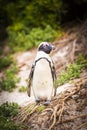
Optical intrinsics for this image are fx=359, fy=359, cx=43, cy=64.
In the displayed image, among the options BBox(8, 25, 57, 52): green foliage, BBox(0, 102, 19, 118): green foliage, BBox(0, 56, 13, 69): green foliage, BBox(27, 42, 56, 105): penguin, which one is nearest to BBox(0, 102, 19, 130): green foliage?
BBox(0, 102, 19, 118): green foliage

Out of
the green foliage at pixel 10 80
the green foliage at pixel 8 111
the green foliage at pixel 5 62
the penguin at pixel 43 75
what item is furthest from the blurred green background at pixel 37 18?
the green foliage at pixel 8 111

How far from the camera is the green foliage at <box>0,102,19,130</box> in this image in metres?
5.55

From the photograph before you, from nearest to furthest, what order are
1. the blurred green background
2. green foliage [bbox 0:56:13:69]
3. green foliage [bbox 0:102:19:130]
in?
green foliage [bbox 0:102:19:130]
green foliage [bbox 0:56:13:69]
the blurred green background

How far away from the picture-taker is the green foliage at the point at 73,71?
6.82 metres

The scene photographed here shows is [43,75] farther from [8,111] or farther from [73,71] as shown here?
[73,71]

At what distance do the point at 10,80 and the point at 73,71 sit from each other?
146 centimetres

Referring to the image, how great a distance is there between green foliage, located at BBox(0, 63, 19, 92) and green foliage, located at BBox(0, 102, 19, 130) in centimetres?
103

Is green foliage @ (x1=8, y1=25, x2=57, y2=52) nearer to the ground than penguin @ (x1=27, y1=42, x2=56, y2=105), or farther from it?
farther from it

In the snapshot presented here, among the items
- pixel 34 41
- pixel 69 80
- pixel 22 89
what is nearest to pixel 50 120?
pixel 69 80

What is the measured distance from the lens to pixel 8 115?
242 inches

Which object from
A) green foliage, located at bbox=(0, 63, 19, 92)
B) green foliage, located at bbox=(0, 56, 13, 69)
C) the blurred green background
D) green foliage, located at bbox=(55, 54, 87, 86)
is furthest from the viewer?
the blurred green background

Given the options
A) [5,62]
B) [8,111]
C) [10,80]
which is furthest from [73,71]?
[5,62]

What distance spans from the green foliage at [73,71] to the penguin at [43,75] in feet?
2.47

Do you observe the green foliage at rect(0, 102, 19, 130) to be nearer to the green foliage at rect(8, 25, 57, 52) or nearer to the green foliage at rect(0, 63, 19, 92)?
the green foliage at rect(0, 63, 19, 92)
